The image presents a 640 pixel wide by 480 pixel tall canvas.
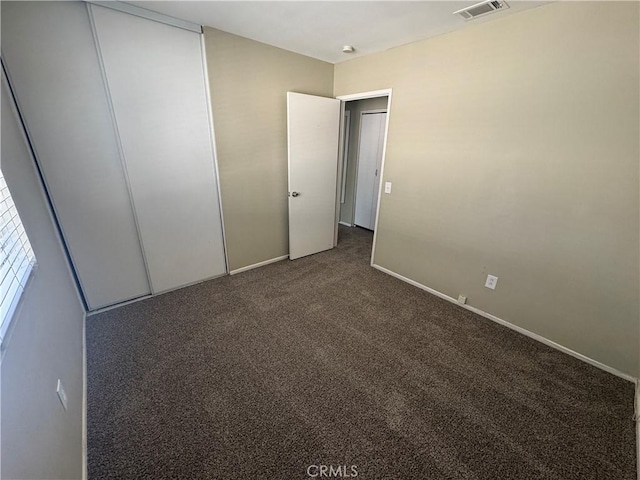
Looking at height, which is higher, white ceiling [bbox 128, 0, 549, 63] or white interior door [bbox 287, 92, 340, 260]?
white ceiling [bbox 128, 0, 549, 63]

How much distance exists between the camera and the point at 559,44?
176 centimetres

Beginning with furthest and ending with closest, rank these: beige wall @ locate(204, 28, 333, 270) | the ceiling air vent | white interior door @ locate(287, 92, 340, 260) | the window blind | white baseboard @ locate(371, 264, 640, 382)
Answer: white interior door @ locate(287, 92, 340, 260)
beige wall @ locate(204, 28, 333, 270)
white baseboard @ locate(371, 264, 640, 382)
the ceiling air vent
the window blind

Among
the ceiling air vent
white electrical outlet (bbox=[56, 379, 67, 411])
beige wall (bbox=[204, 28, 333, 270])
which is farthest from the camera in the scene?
beige wall (bbox=[204, 28, 333, 270])

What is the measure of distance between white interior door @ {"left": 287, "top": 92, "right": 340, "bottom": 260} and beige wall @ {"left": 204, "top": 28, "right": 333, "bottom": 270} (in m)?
0.12

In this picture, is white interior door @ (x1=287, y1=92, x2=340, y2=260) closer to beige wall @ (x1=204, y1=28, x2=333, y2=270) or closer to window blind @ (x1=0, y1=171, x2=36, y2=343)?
beige wall @ (x1=204, y1=28, x2=333, y2=270)

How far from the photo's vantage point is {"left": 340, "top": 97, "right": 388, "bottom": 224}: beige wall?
161 inches

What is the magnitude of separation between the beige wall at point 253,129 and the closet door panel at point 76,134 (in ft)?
2.82

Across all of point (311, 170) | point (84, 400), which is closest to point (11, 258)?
point (84, 400)

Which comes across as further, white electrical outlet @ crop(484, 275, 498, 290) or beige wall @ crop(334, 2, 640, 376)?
white electrical outlet @ crop(484, 275, 498, 290)

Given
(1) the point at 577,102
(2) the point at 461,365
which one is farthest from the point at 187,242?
(1) the point at 577,102

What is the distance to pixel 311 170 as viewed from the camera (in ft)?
10.9

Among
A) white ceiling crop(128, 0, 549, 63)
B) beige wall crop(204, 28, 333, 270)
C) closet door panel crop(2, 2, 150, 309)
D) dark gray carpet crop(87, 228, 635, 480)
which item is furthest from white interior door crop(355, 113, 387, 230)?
closet door panel crop(2, 2, 150, 309)

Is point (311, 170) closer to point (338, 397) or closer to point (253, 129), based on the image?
point (253, 129)

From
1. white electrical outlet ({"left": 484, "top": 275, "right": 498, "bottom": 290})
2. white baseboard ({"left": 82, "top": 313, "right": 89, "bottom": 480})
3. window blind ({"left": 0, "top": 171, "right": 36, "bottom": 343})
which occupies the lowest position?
white baseboard ({"left": 82, "top": 313, "right": 89, "bottom": 480})
